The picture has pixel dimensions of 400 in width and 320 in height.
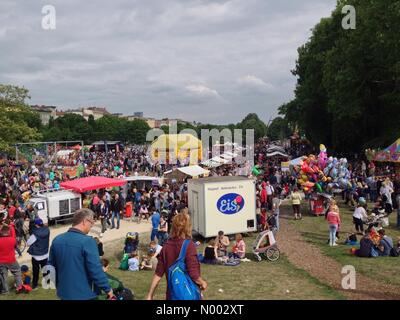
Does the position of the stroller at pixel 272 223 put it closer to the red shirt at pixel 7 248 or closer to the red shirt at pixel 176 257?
the red shirt at pixel 7 248

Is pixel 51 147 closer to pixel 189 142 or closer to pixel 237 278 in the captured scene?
pixel 189 142

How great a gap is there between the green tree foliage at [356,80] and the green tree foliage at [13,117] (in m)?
26.4

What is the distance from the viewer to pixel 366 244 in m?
13.0

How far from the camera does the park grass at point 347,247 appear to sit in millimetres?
11398

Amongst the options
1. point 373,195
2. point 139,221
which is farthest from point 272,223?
point 373,195

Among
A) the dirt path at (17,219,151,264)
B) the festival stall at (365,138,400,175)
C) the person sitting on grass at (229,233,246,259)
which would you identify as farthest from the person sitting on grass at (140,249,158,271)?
the festival stall at (365,138,400,175)

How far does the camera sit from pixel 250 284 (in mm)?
10820

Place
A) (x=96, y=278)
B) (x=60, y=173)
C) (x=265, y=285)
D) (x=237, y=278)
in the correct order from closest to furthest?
1. (x=96, y=278)
2. (x=265, y=285)
3. (x=237, y=278)
4. (x=60, y=173)

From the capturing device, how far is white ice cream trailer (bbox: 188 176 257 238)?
15958mm

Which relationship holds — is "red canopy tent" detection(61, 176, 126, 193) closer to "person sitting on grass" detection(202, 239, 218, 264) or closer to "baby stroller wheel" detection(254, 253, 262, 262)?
"person sitting on grass" detection(202, 239, 218, 264)

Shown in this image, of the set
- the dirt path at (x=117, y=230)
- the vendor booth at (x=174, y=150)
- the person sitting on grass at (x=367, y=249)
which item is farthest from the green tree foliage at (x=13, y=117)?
the person sitting on grass at (x=367, y=249)

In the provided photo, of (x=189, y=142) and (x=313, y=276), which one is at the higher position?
(x=189, y=142)
